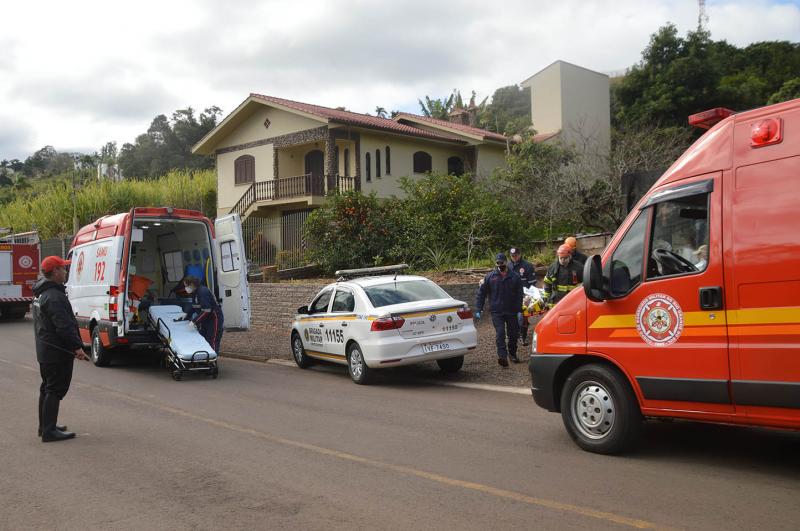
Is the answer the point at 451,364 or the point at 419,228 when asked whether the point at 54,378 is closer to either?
the point at 451,364

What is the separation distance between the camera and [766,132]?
545 centimetres

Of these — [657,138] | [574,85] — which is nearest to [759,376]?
[657,138]

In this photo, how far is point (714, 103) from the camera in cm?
3212

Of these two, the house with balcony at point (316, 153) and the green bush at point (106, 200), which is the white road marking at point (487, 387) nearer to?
the house with balcony at point (316, 153)

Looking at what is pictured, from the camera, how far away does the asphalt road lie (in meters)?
4.85

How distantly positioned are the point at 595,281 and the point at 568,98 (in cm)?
3189

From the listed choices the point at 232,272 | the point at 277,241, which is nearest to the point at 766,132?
the point at 232,272

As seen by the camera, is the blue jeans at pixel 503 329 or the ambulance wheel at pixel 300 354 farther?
the ambulance wheel at pixel 300 354

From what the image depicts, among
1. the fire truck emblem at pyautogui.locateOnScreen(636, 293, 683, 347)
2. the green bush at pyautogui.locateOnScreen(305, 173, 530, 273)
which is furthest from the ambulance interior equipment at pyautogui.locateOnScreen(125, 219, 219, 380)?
the fire truck emblem at pyautogui.locateOnScreen(636, 293, 683, 347)

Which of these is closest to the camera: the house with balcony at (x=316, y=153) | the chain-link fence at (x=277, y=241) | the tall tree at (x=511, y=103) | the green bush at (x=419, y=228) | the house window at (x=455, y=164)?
Answer: the green bush at (x=419, y=228)

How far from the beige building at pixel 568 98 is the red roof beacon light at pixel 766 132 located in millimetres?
30055

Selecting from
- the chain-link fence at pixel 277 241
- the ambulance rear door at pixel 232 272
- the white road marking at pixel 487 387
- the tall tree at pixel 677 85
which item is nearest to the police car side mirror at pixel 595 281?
the white road marking at pixel 487 387

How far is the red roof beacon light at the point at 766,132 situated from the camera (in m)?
5.38

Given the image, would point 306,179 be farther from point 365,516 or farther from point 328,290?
point 365,516
